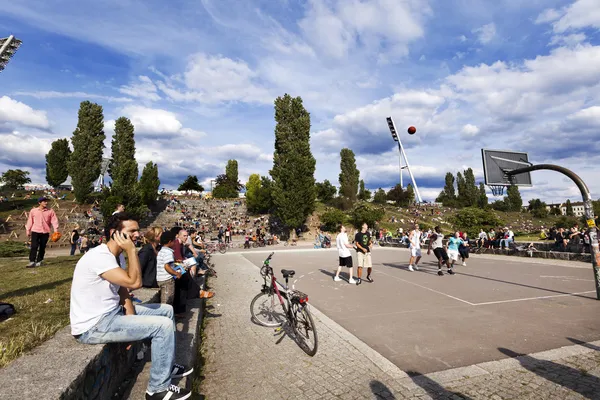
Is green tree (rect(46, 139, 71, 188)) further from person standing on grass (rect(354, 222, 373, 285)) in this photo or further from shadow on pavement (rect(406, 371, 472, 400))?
shadow on pavement (rect(406, 371, 472, 400))

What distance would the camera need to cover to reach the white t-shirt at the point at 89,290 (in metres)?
2.89

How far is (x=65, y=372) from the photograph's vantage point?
2.29m

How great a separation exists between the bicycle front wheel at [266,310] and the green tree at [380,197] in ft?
294

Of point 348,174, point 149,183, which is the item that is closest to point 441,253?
point 149,183

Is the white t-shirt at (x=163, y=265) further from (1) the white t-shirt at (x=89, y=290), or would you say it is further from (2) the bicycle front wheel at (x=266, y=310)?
(1) the white t-shirt at (x=89, y=290)

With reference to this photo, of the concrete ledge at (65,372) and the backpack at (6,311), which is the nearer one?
the concrete ledge at (65,372)

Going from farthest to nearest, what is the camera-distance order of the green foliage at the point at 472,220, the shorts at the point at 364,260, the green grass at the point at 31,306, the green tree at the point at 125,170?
the green tree at the point at 125,170, the green foliage at the point at 472,220, the shorts at the point at 364,260, the green grass at the point at 31,306

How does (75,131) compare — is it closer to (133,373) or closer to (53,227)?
(53,227)

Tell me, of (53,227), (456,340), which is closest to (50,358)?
(456,340)

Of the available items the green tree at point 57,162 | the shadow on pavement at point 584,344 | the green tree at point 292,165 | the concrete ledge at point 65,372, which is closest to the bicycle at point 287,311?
the concrete ledge at point 65,372

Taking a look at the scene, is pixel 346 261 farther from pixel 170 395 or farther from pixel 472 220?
pixel 472 220

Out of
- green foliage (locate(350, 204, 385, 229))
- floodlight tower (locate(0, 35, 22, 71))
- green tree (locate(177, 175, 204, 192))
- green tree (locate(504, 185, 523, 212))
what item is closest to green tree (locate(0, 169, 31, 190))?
green tree (locate(177, 175, 204, 192))

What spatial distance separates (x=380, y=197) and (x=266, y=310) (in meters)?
93.7

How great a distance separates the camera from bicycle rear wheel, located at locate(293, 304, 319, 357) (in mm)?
4527
